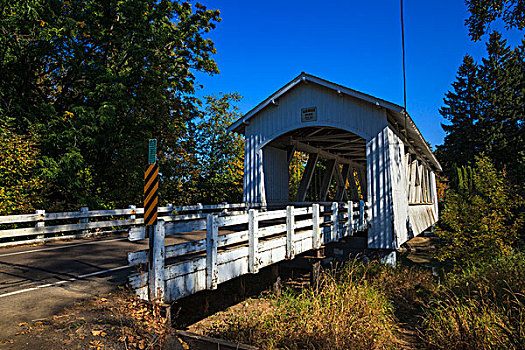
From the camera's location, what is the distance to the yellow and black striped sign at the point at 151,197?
490cm

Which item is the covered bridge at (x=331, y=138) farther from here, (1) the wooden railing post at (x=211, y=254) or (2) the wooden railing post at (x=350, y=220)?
(1) the wooden railing post at (x=211, y=254)

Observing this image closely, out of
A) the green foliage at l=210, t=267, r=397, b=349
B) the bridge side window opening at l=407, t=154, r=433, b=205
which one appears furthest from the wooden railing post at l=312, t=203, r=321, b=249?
the bridge side window opening at l=407, t=154, r=433, b=205

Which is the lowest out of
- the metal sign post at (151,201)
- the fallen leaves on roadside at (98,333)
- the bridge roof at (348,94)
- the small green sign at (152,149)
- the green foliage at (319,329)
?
the green foliage at (319,329)

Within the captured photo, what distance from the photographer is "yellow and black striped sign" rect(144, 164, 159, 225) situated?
4898mm

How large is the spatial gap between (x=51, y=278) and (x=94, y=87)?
12758 mm

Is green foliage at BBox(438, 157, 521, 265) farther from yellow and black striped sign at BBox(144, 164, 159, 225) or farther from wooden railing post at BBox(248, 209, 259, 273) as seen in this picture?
yellow and black striped sign at BBox(144, 164, 159, 225)

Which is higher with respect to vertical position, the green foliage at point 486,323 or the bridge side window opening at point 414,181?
the bridge side window opening at point 414,181

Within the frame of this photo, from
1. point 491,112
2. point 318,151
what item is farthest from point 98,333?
point 491,112

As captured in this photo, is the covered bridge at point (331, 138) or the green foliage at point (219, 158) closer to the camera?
the covered bridge at point (331, 138)

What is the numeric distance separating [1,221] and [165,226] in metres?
7.59

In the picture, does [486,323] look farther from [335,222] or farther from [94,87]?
[94,87]

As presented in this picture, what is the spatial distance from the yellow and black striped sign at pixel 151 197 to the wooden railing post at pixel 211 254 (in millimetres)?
1010

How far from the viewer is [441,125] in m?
47.6

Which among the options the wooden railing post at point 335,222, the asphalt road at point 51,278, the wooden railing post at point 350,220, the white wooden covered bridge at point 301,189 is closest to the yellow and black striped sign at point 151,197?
the white wooden covered bridge at point 301,189
